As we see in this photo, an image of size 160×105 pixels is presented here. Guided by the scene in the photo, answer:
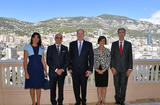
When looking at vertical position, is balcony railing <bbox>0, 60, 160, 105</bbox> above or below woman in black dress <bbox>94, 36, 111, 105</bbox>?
below

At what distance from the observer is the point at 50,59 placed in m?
2.94

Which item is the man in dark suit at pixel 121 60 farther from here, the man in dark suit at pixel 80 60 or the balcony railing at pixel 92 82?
the balcony railing at pixel 92 82

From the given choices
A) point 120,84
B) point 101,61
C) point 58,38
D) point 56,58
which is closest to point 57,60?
point 56,58

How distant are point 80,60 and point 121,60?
830 mm

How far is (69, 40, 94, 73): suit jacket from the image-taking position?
292cm

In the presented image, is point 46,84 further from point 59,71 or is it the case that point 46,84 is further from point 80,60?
point 80,60

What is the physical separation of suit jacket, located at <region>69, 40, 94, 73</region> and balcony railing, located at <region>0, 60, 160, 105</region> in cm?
93

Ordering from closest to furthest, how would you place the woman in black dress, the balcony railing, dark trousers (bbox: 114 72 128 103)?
the woman in black dress, dark trousers (bbox: 114 72 128 103), the balcony railing

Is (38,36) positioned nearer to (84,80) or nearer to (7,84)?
(84,80)

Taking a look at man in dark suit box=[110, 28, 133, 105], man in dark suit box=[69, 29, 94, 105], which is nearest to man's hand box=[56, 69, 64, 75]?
man in dark suit box=[69, 29, 94, 105]

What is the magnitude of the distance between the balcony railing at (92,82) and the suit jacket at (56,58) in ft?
3.01

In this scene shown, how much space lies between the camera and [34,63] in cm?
286

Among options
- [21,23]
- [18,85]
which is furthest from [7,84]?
[21,23]

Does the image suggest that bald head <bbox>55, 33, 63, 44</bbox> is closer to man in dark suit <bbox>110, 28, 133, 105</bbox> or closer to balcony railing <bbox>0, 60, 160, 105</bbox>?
man in dark suit <bbox>110, 28, 133, 105</bbox>
